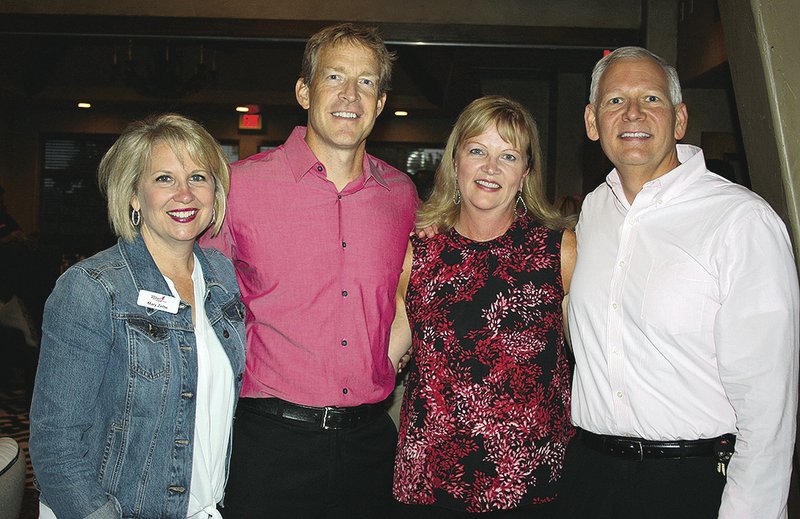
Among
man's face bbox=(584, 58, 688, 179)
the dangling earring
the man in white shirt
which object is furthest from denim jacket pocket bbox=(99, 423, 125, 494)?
man's face bbox=(584, 58, 688, 179)

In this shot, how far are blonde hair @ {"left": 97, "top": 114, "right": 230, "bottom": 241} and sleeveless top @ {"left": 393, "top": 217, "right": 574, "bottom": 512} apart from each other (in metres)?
0.88

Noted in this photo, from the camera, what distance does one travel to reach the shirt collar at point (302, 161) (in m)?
2.54

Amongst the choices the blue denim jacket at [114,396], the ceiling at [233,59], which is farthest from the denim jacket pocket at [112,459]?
the ceiling at [233,59]

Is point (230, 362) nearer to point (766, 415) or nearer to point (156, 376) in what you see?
point (156, 376)

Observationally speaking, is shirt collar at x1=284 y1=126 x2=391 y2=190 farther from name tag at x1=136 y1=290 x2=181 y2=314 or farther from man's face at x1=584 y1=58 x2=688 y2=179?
man's face at x1=584 y1=58 x2=688 y2=179

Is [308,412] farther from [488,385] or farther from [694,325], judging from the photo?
[694,325]

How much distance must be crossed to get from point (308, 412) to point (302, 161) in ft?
2.82

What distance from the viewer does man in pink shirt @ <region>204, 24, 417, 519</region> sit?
A: 92.2 inches

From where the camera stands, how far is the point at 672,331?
2.00 meters

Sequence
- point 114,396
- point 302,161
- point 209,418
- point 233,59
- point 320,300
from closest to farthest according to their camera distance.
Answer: point 114,396, point 209,418, point 320,300, point 302,161, point 233,59

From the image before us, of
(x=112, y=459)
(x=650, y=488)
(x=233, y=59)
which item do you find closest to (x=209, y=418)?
(x=112, y=459)

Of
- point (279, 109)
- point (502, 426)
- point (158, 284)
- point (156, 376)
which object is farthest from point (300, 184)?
point (279, 109)

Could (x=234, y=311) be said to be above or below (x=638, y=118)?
below

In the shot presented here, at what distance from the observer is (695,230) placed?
2.00 meters
